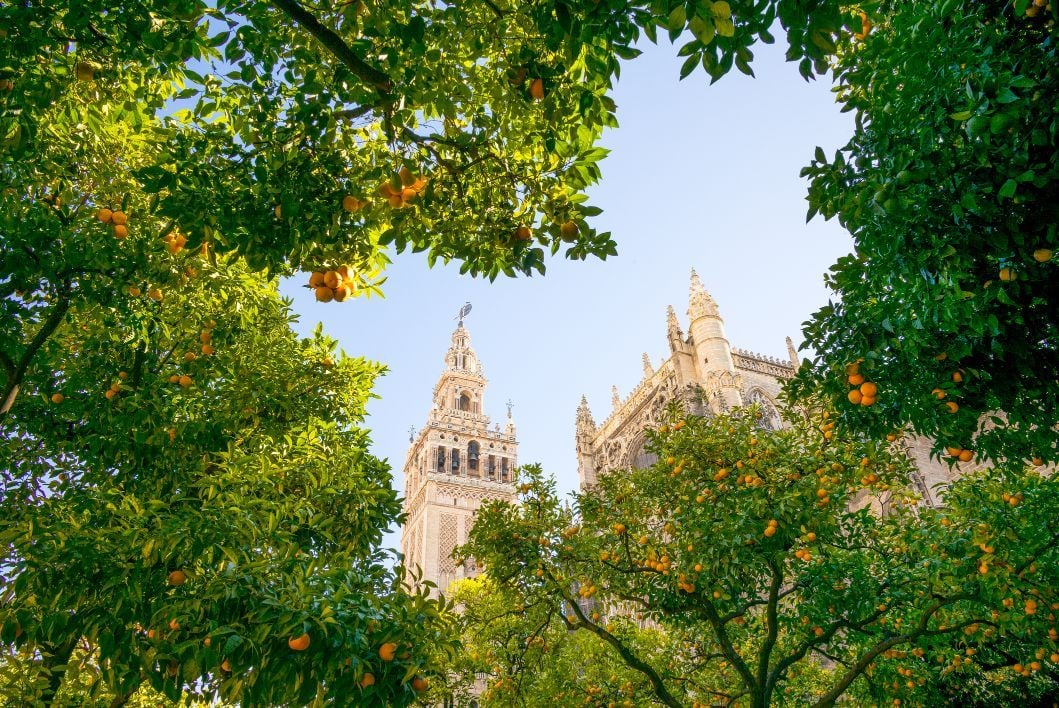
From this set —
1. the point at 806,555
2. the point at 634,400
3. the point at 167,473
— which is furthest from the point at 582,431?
the point at 167,473

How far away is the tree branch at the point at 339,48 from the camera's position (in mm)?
3166

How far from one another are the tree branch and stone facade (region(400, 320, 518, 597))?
43630mm

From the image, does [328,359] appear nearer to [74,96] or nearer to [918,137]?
[74,96]

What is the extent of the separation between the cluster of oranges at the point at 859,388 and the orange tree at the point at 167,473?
332 centimetres

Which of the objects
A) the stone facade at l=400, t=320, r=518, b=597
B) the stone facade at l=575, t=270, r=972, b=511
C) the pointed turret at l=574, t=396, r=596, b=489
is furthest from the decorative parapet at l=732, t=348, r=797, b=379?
the stone facade at l=400, t=320, r=518, b=597

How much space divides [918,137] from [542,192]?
2150 mm

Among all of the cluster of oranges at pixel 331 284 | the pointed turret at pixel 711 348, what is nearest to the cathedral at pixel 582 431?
the pointed turret at pixel 711 348

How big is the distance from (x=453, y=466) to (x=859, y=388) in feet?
158

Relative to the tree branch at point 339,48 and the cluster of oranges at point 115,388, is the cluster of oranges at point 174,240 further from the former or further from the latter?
the tree branch at point 339,48

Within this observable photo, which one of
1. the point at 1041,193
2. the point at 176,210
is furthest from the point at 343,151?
the point at 1041,193

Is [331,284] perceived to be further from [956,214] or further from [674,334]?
[674,334]

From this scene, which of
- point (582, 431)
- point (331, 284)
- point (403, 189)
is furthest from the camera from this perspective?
point (582, 431)

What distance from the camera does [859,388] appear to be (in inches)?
193

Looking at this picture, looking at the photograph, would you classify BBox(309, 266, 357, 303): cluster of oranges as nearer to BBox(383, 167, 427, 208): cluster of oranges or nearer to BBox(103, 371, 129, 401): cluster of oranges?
BBox(383, 167, 427, 208): cluster of oranges
